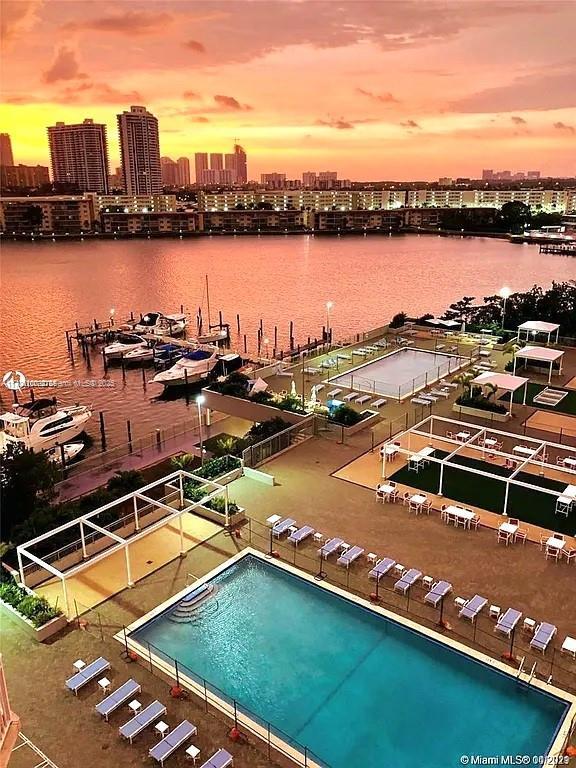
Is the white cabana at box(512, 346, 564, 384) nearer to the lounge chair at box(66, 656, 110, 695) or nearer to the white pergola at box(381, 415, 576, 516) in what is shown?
the white pergola at box(381, 415, 576, 516)

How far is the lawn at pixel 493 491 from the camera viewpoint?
59.0 feet

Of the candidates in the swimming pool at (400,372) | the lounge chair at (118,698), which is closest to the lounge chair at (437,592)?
the lounge chair at (118,698)

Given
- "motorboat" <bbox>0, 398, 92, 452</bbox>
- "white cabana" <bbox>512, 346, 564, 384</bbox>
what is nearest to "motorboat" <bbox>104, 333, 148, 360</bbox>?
"motorboat" <bbox>0, 398, 92, 452</bbox>

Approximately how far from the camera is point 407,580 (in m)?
14.7

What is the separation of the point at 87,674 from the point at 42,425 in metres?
21.4

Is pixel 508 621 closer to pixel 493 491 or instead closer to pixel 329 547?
pixel 329 547

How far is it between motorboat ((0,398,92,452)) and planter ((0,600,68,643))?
1668 cm

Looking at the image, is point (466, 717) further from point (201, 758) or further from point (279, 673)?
point (201, 758)

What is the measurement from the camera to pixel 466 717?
11.4 m

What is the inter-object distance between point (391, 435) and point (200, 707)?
14.0 m

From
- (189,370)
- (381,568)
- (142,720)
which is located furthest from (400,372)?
(142,720)

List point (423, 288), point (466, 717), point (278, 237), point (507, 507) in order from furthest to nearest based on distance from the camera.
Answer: point (278, 237), point (423, 288), point (507, 507), point (466, 717)

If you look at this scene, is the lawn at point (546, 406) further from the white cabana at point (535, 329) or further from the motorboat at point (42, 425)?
the motorboat at point (42, 425)

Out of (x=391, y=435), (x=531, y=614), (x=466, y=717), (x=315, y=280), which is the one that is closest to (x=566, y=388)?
(x=391, y=435)
